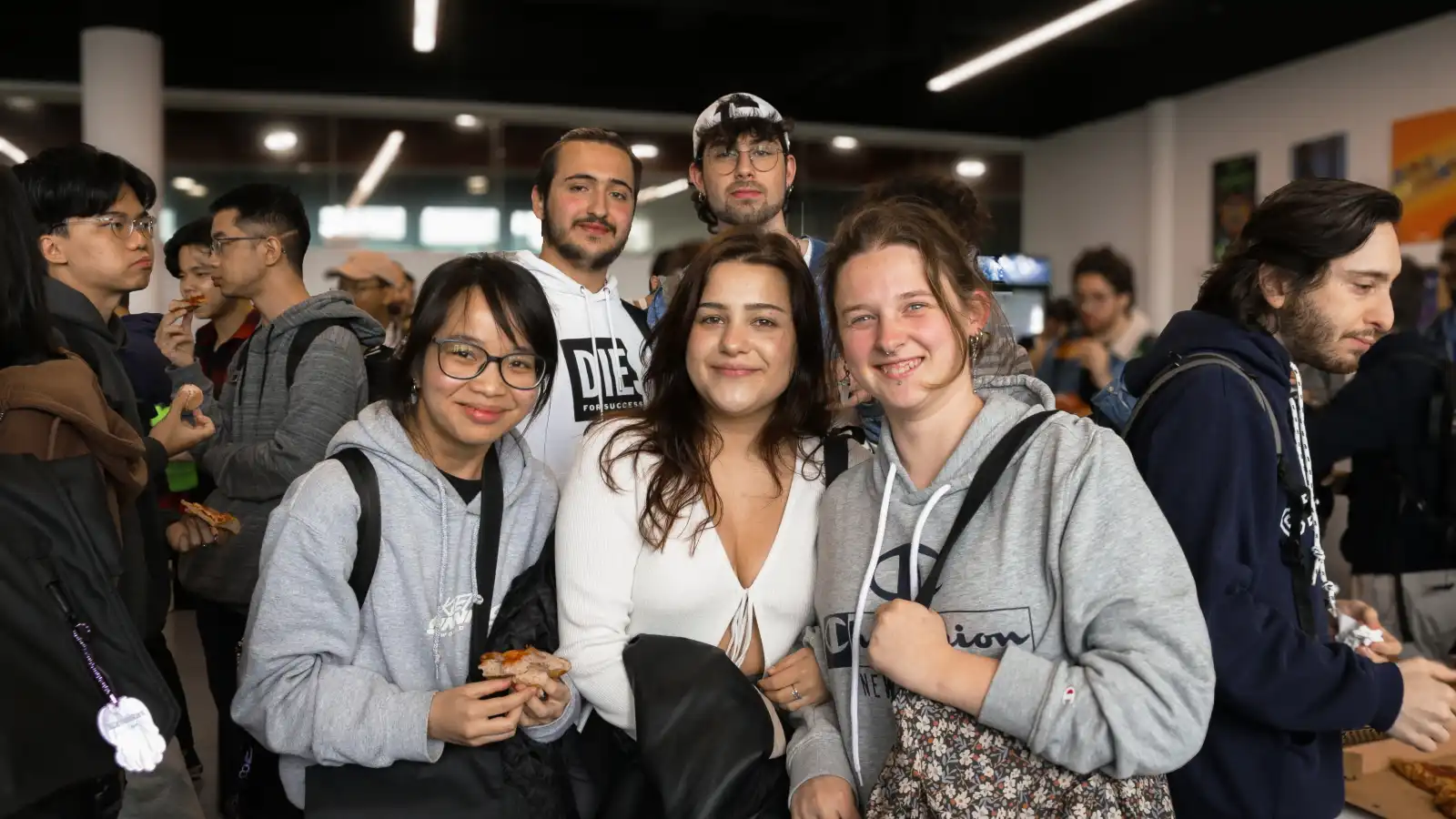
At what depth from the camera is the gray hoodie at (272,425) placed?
2.80 m

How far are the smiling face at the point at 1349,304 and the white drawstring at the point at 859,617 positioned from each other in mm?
816

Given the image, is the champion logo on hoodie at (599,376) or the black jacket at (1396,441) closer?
the champion logo on hoodie at (599,376)

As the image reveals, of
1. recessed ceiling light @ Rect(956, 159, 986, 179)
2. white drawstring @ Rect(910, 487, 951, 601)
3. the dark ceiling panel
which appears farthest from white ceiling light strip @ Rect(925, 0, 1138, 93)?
white drawstring @ Rect(910, 487, 951, 601)

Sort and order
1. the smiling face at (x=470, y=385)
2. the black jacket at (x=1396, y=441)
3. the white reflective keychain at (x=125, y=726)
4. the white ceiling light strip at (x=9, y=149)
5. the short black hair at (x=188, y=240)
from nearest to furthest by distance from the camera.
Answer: the white reflective keychain at (x=125, y=726)
the smiling face at (x=470, y=385)
the black jacket at (x=1396, y=441)
the short black hair at (x=188, y=240)
the white ceiling light strip at (x=9, y=149)

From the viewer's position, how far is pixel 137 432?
2.27m

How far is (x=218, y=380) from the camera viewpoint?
4141 millimetres

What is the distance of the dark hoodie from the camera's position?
62.3 inches

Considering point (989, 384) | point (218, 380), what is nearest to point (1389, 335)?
point (989, 384)

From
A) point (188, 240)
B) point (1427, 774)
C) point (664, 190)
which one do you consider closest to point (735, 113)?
point (1427, 774)

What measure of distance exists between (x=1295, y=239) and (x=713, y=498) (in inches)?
44.6

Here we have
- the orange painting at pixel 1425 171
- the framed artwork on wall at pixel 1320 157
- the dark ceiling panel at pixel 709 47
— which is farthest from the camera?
the framed artwork on wall at pixel 1320 157

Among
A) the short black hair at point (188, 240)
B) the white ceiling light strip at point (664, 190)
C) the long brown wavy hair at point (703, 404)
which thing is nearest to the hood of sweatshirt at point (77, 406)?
the long brown wavy hair at point (703, 404)

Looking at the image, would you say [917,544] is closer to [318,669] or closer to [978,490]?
[978,490]

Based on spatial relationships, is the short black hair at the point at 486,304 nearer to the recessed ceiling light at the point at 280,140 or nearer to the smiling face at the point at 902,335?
the smiling face at the point at 902,335
